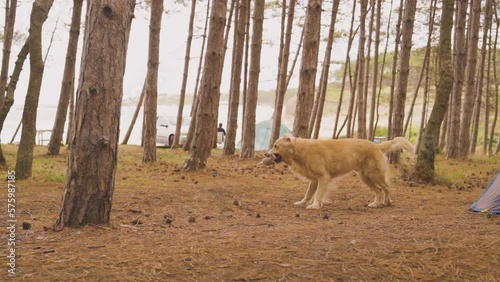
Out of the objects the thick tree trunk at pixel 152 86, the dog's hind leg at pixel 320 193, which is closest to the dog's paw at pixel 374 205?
the dog's hind leg at pixel 320 193

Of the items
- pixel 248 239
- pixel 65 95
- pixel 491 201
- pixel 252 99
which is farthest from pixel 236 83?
pixel 248 239

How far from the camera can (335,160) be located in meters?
7.78

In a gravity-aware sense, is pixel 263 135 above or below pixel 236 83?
below

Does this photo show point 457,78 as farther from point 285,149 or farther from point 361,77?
point 285,149

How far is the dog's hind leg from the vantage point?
293 inches

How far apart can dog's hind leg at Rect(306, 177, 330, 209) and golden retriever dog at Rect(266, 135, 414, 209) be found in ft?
0.12

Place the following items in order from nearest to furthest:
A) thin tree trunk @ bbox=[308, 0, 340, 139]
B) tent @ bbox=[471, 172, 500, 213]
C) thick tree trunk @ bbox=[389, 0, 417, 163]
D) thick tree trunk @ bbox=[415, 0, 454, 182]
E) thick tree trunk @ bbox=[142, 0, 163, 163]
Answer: tent @ bbox=[471, 172, 500, 213] → thick tree trunk @ bbox=[415, 0, 454, 182] → thick tree trunk @ bbox=[142, 0, 163, 163] → thick tree trunk @ bbox=[389, 0, 417, 163] → thin tree trunk @ bbox=[308, 0, 340, 139]

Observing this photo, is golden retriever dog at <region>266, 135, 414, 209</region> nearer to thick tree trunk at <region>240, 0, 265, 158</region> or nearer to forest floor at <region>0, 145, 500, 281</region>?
forest floor at <region>0, 145, 500, 281</region>

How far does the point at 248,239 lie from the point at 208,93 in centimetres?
642

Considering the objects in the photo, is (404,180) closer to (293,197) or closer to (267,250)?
(293,197)

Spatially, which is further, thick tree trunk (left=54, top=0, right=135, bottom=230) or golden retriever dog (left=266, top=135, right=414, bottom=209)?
golden retriever dog (left=266, top=135, right=414, bottom=209)

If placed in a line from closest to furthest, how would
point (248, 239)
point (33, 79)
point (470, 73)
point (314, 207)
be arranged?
point (248, 239) → point (314, 207) → point (33, 79) → point (470, 73)

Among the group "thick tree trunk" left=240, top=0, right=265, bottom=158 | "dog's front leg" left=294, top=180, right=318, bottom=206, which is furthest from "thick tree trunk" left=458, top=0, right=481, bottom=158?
"dog's front leg" left=294, top=180, right=318, bottom=206

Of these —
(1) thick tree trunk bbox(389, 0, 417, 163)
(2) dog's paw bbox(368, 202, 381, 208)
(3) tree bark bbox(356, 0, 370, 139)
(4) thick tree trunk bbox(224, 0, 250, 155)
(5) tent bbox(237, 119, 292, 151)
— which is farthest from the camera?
(5) tent bbox(237, 119, 292, 151)
